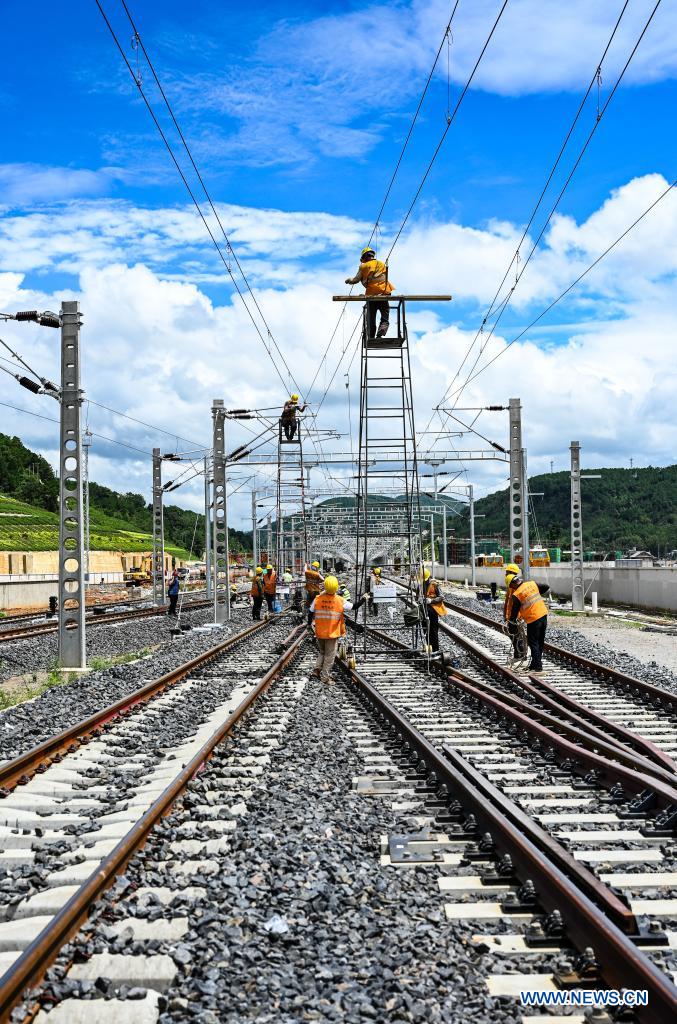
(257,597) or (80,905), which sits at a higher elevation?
(257,597)

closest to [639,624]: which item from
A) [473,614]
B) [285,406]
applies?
[473,614]

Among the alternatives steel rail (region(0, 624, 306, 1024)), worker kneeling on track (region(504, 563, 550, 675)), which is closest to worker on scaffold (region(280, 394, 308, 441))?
worker kneeling on track (region(504, 563, 550, 675))

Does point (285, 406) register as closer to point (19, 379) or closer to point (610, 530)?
point (19, 379)

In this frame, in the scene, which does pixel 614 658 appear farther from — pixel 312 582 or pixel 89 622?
pixel 89 622

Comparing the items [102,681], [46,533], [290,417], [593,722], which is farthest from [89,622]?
[46,533]

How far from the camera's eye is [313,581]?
23.9 metres

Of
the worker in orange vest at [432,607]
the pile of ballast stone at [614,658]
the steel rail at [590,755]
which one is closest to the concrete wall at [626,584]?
the pile of ballast stone at [614,658]

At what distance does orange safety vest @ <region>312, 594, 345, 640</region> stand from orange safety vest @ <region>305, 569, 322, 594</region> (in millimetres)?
7750

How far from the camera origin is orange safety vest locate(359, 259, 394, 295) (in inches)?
603

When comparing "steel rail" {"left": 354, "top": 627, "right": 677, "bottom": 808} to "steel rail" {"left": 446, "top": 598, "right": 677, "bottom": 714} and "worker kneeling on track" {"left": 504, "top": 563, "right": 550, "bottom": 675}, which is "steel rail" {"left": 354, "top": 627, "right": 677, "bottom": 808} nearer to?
"steel rail" {"left": 446, "top": 598, "right": 677, "bottom": 714}

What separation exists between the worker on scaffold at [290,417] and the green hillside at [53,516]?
43371 millimetres

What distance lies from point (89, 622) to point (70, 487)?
1332 cm

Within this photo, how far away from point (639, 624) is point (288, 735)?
21.5m

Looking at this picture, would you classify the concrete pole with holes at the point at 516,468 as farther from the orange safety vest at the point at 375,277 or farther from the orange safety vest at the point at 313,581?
the orange safety vest at the point at 375,277
